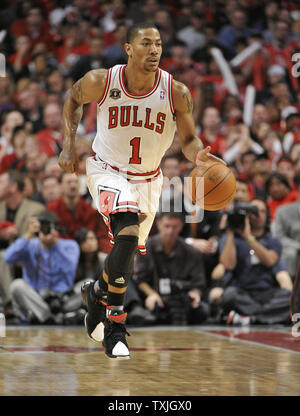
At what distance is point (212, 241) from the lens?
8508 mm

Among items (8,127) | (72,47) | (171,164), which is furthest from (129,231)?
(72,47)

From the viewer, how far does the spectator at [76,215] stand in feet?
28.6

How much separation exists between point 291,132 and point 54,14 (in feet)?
17.7

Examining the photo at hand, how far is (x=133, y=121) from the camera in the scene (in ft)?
17.1

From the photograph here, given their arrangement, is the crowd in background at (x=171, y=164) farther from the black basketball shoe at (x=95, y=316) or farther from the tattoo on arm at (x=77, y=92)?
the tattoo on arm at (x=77, y=92)

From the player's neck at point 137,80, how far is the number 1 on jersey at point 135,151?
344mm

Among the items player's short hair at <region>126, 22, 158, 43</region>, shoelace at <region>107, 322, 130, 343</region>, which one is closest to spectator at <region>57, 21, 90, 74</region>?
player's short hair at <region>126, 22, 158, 43</region>

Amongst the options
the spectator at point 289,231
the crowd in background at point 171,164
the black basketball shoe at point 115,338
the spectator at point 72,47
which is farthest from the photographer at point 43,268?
the spectator at point 72,47

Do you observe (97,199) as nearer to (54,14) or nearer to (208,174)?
(208,174)

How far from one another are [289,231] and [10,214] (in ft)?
11.2

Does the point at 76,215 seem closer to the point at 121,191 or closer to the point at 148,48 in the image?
the point at 121,191

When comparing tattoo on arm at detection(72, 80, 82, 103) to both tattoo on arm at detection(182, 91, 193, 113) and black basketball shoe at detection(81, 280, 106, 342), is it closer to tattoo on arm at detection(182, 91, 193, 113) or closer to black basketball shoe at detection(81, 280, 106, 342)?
tattoo on arm at detection(182, 91, 193, 113)

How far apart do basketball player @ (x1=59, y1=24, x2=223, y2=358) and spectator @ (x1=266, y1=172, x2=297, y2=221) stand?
3953 millimetres
